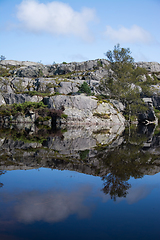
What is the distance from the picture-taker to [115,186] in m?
4.80

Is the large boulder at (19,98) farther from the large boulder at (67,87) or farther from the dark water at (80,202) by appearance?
the dark water at (80,202)

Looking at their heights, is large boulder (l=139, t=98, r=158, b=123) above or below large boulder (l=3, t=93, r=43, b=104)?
below

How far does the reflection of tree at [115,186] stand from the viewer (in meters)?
4.43

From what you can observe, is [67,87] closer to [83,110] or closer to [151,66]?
[83,110]

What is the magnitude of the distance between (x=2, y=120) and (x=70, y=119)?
14.2m

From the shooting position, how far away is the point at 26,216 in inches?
135

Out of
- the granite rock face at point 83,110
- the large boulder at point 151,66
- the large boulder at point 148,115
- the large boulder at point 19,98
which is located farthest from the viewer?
the large boulder at point 151,66

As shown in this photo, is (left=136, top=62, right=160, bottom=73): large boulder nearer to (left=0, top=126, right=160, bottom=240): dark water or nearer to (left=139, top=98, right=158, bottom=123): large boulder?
(left=139, top=98, right=158, bottom=123): large boulder

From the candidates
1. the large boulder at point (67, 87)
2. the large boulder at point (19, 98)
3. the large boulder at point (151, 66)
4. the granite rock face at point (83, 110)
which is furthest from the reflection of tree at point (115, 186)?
the large boulder at point (151, 66)

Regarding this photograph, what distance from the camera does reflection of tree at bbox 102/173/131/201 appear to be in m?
4.43

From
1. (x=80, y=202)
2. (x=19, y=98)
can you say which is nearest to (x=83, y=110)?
(x=19, y=98)

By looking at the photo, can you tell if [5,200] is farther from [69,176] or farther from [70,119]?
[70,119]

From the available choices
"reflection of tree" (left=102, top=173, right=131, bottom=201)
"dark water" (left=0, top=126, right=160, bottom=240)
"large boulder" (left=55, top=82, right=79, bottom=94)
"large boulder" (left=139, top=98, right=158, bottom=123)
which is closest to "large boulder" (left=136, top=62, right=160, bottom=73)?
"large boulder" (left=55, top=82, right=79, bottom=94)

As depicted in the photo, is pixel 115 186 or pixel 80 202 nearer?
pixel 80 202
